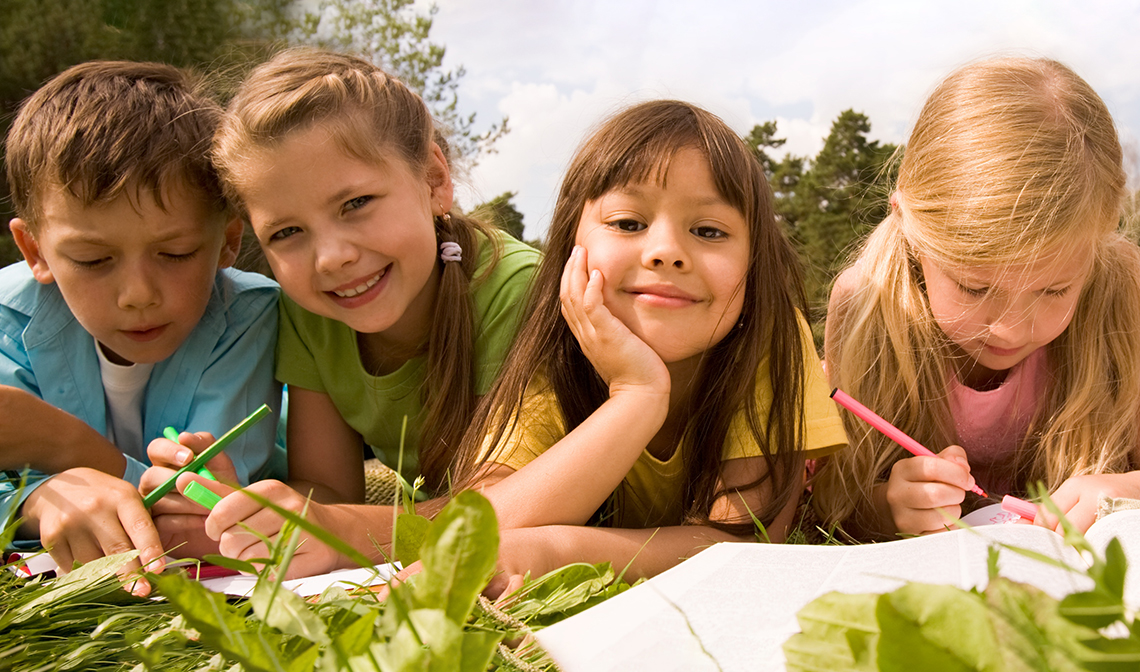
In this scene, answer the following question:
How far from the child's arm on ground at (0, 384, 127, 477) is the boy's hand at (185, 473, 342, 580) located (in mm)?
281

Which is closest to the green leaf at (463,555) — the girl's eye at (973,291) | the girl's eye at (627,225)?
the girl's eye at (627,225)

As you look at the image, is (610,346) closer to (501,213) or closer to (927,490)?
(927,490)

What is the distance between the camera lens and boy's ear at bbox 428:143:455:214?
147 cm

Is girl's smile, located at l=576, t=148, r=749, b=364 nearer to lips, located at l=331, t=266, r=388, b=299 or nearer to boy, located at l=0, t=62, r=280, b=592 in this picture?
lips, located at l=331, t=266, r=388, b=299

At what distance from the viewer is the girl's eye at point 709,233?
113 centimetres

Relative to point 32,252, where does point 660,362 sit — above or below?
below

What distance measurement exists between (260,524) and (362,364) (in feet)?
1.64

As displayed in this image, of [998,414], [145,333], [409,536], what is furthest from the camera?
[998,414]

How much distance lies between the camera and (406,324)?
1.47 metres

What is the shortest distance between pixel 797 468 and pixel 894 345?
13.1 inches

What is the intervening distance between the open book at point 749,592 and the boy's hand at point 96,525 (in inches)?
29.7

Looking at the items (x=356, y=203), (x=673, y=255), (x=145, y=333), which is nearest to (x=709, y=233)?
(x=673, y=255)

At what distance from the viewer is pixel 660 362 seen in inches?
43.9

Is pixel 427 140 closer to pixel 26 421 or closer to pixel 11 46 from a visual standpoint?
pixel 26 421
